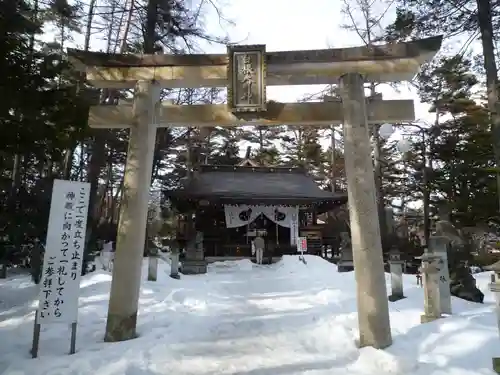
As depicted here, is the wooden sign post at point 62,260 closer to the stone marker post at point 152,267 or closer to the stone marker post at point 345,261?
the stone marker post at point 152,267

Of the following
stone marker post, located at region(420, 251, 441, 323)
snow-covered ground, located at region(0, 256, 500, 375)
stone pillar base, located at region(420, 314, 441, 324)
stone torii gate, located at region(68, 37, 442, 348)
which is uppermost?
stone torii gate, located at region(68, 37, 442, 348)

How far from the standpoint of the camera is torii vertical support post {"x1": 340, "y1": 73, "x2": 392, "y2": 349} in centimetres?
526

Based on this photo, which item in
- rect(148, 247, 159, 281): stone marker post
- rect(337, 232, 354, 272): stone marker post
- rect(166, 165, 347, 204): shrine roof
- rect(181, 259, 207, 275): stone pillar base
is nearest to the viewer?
rect(148, 247, 159, 281): stone marker post

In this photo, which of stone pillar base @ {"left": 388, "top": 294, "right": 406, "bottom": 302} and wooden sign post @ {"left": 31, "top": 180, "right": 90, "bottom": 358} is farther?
stone pillar base @ {"left": 388, "top": 294, "right": 406, "bottom": 302}

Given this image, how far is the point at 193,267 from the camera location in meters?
15.5

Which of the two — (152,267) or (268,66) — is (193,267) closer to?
(152,267)

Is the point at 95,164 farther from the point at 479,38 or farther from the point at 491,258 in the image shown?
the point at 491,258

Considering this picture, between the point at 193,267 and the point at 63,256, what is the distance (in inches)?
417

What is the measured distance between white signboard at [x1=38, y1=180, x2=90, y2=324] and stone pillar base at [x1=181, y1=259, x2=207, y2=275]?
34.0 ft

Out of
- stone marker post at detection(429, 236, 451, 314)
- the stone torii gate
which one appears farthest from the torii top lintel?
stone marker post at detection(429, 236, 451, 314)

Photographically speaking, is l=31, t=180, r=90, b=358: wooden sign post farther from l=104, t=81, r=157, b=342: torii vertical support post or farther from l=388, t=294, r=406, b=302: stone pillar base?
l=388, t=294, r=406, b=302: stone pillar base

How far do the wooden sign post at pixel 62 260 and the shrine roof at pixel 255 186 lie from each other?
42.3ft

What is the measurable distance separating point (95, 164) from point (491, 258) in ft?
51.5

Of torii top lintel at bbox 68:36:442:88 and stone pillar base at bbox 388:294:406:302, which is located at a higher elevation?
torii top lintel at bbox 68:36:442:88
